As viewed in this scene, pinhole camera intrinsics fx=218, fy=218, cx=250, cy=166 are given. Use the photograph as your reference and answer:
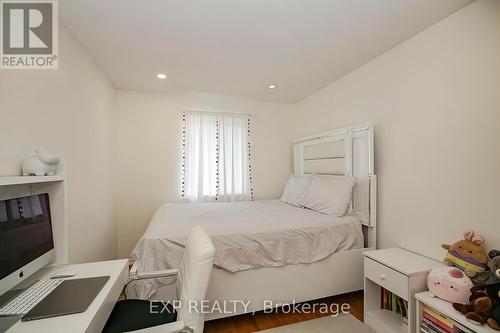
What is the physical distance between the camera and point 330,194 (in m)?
2.52

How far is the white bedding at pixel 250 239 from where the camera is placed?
169 centimetres

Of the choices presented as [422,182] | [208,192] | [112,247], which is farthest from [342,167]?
[112,247]

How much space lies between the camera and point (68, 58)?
6.02ft

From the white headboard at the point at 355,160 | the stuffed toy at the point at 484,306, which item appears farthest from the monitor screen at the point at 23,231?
the white headboard at the point at 355,160

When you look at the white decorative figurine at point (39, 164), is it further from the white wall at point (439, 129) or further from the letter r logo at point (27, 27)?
the white wall at point (439, 129)

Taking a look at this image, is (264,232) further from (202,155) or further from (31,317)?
(202,155)

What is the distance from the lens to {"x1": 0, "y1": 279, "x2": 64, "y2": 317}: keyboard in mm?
899

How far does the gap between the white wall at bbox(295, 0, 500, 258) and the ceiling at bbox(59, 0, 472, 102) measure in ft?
0.60

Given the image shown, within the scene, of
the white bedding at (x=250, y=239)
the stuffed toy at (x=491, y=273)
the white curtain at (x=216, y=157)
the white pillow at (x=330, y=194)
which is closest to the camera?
the stuffed toy at (x=491, y=273)

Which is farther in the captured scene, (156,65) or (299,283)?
(156,65)

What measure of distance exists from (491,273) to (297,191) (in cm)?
194

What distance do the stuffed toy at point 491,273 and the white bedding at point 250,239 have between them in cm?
94

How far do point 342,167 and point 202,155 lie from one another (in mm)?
2058

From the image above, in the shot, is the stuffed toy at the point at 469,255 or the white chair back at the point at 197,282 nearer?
the white chair back at the point at 197,282
